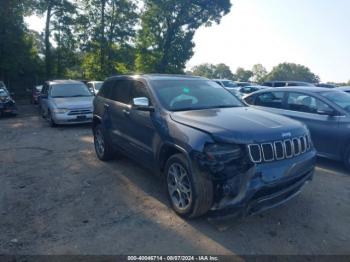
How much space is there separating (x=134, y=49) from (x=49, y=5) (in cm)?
886

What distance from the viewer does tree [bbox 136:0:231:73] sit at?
31.7 meters

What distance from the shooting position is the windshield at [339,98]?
20.8ft

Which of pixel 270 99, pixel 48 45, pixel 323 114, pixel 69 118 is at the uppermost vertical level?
pixel 48 45

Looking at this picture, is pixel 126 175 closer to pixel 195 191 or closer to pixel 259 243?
pixel 195 191

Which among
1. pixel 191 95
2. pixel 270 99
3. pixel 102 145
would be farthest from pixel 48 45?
pixel 191 95

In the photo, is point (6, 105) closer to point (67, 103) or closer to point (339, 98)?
point (67, 103)

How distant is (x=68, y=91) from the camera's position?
12.1 metres

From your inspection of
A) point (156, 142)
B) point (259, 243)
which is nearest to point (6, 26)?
point (156, 142)

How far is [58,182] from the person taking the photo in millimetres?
5574

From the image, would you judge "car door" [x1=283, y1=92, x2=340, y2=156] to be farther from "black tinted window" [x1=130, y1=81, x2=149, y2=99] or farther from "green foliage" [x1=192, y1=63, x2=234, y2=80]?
"green foliage" [x1=192, y1=63, x2=234, y2=80]

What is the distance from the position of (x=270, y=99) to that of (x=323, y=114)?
154 cm

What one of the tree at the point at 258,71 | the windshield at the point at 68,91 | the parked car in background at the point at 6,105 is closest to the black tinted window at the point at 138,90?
the windshield at the point at 68,91

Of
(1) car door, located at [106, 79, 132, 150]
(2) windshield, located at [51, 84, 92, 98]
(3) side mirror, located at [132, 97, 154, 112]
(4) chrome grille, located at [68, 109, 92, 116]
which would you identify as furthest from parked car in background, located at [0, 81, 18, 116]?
(3) side mirror, located at [132, 97, 154, 112]

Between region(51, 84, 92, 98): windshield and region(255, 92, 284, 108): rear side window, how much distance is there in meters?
7.03
